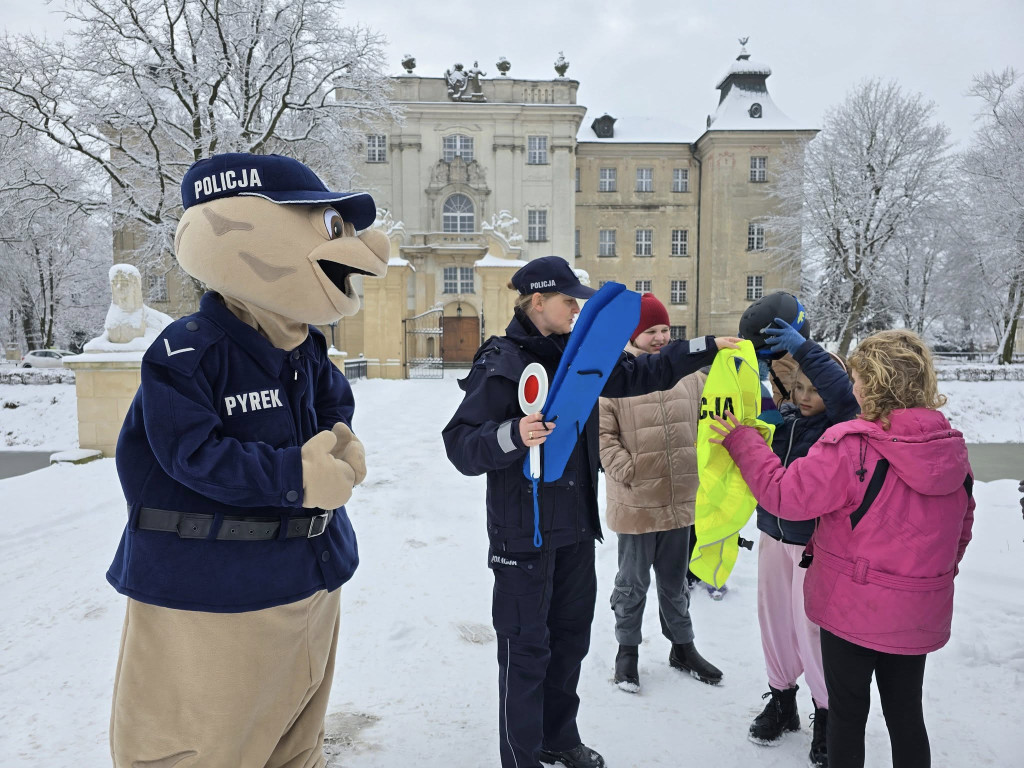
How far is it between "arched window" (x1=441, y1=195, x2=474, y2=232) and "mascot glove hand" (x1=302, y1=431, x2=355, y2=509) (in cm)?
3231

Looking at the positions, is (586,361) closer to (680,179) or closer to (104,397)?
(104,397)

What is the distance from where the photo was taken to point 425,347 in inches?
1191

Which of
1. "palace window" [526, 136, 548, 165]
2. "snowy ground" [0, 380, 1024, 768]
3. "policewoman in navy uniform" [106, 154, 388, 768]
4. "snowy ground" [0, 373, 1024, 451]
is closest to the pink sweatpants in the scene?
"snowy ground" [0, 380, 1024, 768]

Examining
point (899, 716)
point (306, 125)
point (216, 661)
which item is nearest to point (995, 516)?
point (899, 716)

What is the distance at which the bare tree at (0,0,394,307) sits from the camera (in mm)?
15422

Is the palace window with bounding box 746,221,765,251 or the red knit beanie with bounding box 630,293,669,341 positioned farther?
the palace window with bounding box 746,221,765,251

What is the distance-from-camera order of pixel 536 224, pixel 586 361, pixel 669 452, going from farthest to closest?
pixel 536 224 → pixel 669 452 → pixel 586 361

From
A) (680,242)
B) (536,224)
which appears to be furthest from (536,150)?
(680,242)

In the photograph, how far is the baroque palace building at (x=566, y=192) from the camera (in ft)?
102

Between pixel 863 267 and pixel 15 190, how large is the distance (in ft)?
91.1

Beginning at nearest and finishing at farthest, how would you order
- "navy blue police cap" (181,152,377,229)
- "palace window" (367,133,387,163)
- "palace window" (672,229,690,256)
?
"navy blue police cap" (181,152,377,229)
"palace window" (367,133,387,163)
"palace window" (672,229,690,256)

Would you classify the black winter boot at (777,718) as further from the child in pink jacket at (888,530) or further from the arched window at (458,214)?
the arched window at (458,214)

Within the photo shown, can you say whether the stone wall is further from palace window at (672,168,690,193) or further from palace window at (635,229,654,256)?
palace window at (672,168,690,193)

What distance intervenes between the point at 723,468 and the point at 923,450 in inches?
37.8
